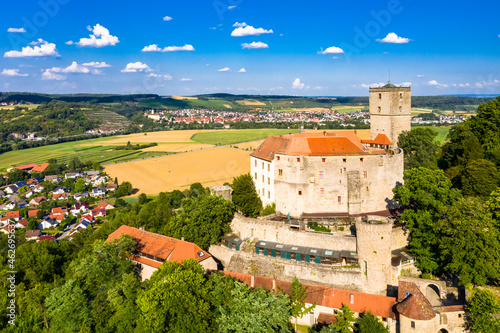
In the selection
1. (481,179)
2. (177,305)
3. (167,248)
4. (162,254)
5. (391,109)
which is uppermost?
(391,109)

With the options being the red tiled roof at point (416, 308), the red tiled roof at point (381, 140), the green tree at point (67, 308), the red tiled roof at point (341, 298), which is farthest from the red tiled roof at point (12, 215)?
the red tiled roof at point (416, 308)

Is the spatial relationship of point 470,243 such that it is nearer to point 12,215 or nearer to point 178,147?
point 12,215

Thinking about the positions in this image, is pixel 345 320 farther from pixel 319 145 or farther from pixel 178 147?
pixel 178 147

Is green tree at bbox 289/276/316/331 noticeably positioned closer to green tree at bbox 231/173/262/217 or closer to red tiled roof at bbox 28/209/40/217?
green tree at bbox 231/173/262/217

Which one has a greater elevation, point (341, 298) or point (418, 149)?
point (418, 149)

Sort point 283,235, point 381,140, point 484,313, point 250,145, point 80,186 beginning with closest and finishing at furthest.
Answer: point 484,313, point 283,235, point 381,140, point 80,186, point 250,145

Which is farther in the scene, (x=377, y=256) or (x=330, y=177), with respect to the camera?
(x=330, y=177)

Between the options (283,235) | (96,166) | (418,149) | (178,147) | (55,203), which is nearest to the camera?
(283,235)

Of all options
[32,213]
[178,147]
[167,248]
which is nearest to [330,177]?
[167,248]
